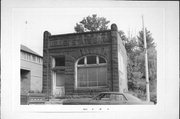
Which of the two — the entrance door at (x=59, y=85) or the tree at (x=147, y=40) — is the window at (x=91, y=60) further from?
the tree at (x=147, y=40)

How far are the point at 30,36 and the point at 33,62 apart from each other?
0.43m

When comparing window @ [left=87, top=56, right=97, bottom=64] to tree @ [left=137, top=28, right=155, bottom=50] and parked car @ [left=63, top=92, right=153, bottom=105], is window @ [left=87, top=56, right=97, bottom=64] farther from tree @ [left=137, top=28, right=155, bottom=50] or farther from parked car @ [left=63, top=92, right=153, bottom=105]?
tree @ [left=137, top=28, right=155, bottom=50]

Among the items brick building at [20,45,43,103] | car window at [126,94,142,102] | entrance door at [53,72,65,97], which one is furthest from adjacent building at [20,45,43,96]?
car window at [126,94,142,102]

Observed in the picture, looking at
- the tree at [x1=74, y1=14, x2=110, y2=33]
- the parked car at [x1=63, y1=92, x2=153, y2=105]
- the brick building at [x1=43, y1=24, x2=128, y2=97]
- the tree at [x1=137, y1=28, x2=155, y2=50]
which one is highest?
the tree at [x1=74, y1=14, x2=110, y2=33]

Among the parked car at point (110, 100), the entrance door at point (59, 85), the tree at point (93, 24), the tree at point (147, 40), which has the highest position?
the tree at point (93, 24)

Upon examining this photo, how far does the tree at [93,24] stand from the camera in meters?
3.50

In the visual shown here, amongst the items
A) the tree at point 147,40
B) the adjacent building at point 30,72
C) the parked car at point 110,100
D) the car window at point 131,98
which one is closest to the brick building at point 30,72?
the adjacent building at point 30,72

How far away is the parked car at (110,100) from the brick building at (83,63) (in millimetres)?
93

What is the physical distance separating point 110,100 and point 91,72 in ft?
1.71

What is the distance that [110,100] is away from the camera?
11.3ft

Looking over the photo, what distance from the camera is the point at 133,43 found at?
3492mm

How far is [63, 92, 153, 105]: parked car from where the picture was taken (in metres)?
3.41

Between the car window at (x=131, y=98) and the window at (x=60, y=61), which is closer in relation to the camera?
the car window at (x=131, y=98)

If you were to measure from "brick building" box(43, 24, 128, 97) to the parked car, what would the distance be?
9 cm
